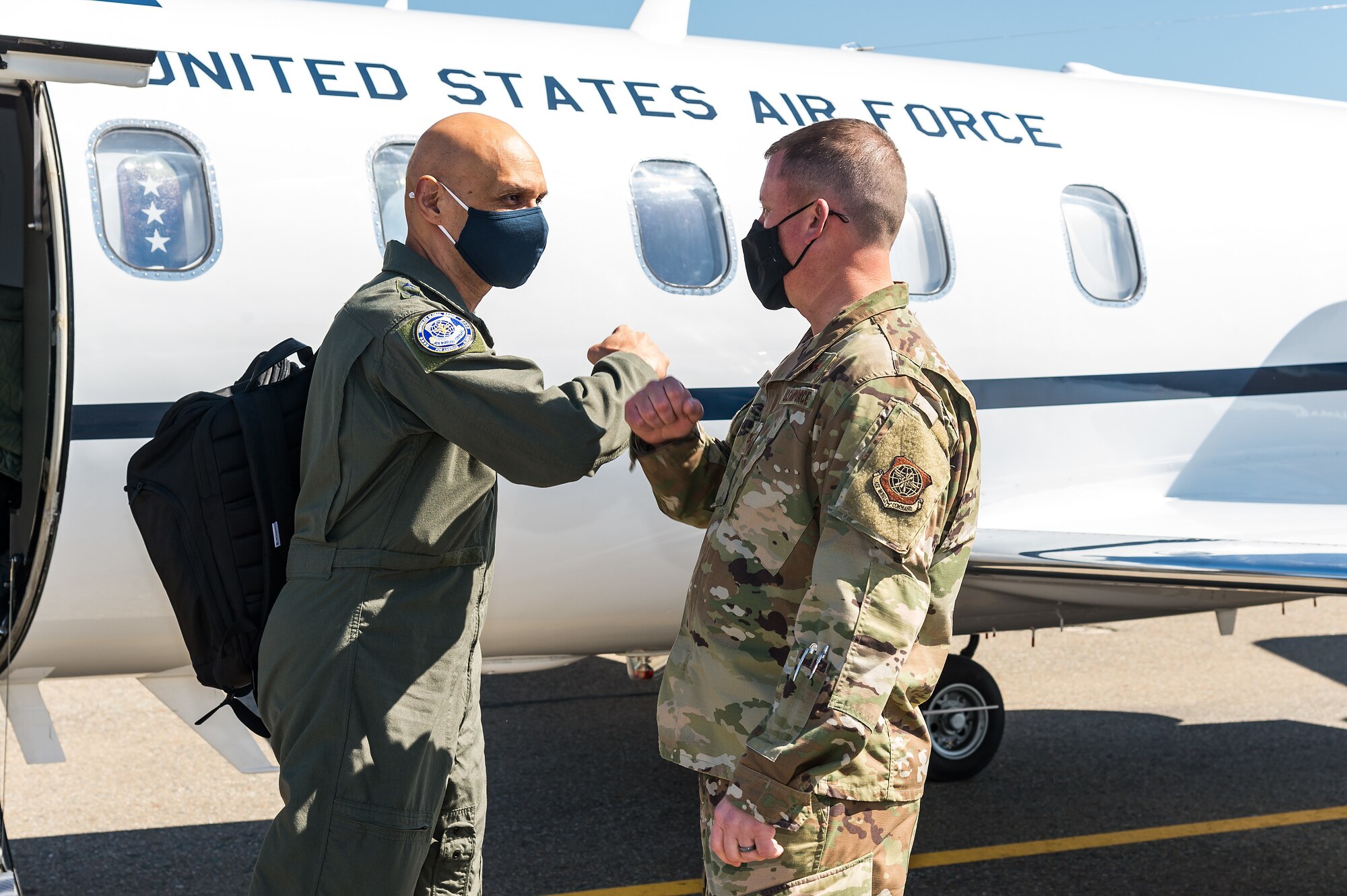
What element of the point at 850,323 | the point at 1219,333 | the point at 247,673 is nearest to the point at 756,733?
the point at 850,323

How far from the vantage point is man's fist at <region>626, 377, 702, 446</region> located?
258cm

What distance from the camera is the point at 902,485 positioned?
216cm

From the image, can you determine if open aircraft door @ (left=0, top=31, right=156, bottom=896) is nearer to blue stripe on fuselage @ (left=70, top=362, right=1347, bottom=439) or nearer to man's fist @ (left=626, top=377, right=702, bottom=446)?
man's fist @ (left=626, top=377, right=702, bottom=446)

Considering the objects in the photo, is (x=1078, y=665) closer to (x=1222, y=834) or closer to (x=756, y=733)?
(x=1222, y=834)

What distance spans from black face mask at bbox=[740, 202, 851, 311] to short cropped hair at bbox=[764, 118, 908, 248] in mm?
36

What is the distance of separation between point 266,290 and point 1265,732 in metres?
5.96

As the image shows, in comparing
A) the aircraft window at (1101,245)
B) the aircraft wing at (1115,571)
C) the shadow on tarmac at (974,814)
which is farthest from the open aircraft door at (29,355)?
the aircraft window at (1101,245)

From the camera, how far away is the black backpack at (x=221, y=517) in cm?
274

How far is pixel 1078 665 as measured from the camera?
8.93 m

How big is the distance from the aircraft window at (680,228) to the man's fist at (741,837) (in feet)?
9.24

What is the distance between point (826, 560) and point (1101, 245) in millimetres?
3876

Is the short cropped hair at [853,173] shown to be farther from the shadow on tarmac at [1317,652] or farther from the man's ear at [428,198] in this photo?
the shadow on tarmac at [1317,652]

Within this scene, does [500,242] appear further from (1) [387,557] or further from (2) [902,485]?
(2) [902,485]

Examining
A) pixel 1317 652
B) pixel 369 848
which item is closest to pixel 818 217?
pixel 369 848
